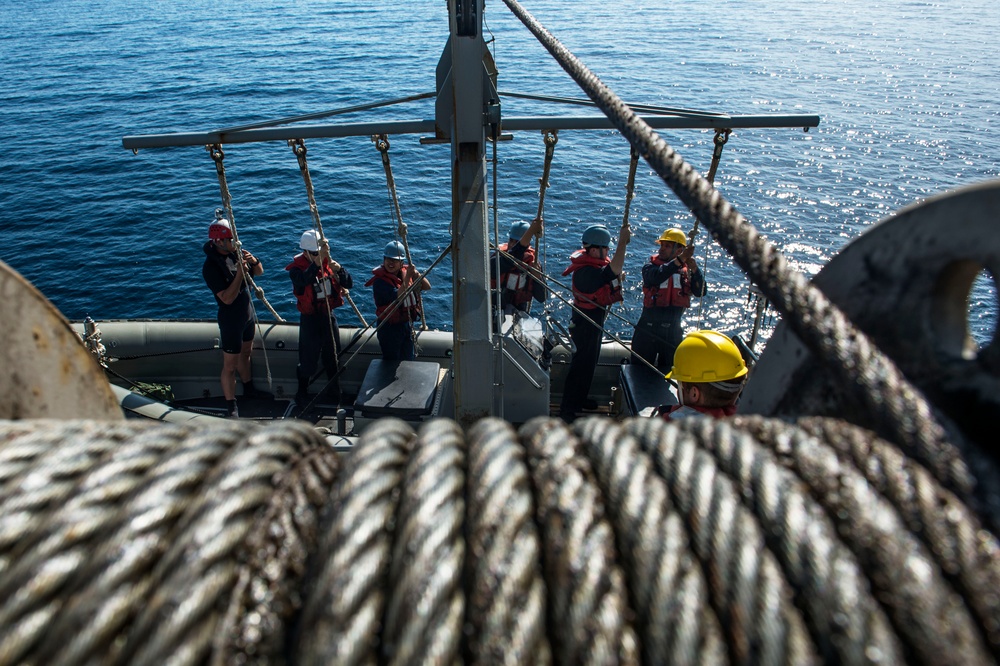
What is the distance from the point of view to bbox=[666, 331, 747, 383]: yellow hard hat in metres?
3.42

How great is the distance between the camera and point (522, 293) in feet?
26.3

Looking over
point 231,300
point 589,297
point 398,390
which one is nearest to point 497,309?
point 398,390

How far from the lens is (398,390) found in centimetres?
707

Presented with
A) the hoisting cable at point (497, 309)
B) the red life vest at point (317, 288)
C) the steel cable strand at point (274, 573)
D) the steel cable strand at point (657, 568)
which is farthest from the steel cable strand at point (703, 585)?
the red life vest at point (317, 288)

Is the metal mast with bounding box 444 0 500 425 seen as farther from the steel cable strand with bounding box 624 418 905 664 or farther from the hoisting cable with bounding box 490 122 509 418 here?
the steel cable strand with bounding box 624 418 905 664

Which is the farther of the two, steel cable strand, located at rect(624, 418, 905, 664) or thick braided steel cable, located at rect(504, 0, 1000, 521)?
thick braided steel cable, located at rect(504, 0, 1000, 521)

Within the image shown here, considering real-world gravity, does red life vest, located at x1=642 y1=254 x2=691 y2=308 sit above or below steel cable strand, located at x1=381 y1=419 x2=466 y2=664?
below

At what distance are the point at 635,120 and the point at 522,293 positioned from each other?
5.99 meters

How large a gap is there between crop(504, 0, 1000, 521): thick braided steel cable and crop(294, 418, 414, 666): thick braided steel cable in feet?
2.60

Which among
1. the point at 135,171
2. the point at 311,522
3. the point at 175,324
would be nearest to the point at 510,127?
the point at 311,522

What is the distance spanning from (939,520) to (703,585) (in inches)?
13.9

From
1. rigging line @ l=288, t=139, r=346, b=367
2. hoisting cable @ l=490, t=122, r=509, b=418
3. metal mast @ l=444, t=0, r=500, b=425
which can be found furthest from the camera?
rigging line @ l=288, t=139, r=346, b=367

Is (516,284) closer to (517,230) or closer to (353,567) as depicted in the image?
(517,230)

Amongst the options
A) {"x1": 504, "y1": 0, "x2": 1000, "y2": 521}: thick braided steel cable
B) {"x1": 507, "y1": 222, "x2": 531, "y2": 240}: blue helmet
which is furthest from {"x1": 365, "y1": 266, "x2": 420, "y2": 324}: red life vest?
{"x1": 504, "y1": 0, "x2": 1000, "y2": 521}: thick braided steel cable
